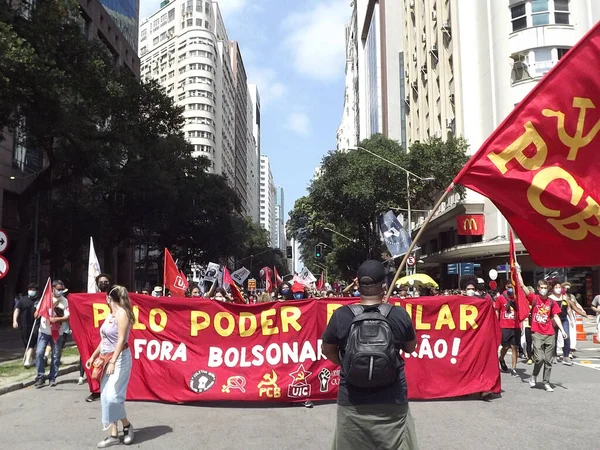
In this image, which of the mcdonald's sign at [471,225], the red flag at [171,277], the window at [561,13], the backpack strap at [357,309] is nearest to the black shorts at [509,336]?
the red flag at [171,277]

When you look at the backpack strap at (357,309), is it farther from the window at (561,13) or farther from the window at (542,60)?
the window at (561,13)

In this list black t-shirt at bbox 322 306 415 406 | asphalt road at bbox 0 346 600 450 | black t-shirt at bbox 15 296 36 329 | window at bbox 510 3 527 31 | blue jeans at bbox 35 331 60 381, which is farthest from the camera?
window at bbox 510 3 527 31

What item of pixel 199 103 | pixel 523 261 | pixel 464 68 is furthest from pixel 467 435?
pixel 199 103

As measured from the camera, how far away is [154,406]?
8.35 meters

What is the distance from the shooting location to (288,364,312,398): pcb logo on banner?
8.44 meters

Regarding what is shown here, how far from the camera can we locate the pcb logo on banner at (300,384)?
Answer: 27.7 ft

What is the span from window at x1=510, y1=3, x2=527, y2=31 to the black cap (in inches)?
1245

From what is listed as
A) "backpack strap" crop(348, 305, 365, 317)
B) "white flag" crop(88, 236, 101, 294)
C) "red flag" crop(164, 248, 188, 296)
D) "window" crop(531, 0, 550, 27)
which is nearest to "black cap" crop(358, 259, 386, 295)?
"backpack strap" crop(348, 305, 365, 317)

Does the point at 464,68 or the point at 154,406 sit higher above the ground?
the point at 464,68

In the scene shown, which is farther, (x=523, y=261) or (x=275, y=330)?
(x=523, y=261)

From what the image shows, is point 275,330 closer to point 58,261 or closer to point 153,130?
point 153,130

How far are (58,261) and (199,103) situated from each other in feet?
252

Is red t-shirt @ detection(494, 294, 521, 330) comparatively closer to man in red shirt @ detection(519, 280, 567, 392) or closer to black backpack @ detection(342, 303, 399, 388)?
man in red shirt @ detection(519, 280, 567, 392)

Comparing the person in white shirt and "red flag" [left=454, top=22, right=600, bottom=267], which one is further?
the person in white shirt
